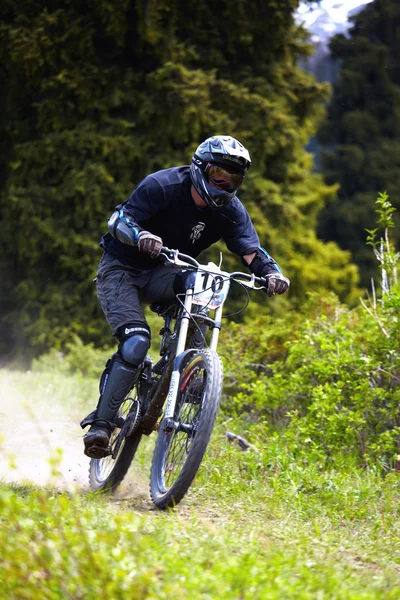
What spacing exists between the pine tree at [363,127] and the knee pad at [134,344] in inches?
826

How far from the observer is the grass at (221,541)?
2771 millimetres

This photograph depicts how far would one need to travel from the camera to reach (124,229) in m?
4.76

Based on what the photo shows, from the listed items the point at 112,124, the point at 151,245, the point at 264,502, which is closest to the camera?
the point at 151,245

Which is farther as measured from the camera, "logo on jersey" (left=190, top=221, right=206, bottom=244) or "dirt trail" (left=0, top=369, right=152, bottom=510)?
"dirt trail" (left=0, top=369, right=152, bottom=510)

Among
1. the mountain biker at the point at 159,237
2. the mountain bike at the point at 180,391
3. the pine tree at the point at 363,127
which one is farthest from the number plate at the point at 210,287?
the pine tree at the point at 363,127

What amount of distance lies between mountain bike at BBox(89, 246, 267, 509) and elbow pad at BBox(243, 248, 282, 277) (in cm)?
18

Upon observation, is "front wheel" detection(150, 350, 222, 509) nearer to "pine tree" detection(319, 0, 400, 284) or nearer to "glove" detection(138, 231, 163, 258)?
"glove" detection(138, 231, 163, 258)

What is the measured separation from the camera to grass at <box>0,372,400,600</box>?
9.09ft

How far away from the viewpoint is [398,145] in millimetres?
27516

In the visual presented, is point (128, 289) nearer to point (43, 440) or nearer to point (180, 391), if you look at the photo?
point (180, 391)

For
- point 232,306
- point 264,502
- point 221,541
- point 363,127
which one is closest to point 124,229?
point 264,502

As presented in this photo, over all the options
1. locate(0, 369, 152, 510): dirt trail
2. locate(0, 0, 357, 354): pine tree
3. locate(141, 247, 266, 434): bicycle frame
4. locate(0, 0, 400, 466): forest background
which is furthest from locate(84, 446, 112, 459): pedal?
locate(0, 0, 357, 354): pine tree

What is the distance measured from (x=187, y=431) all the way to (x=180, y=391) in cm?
27

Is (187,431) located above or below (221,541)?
above
